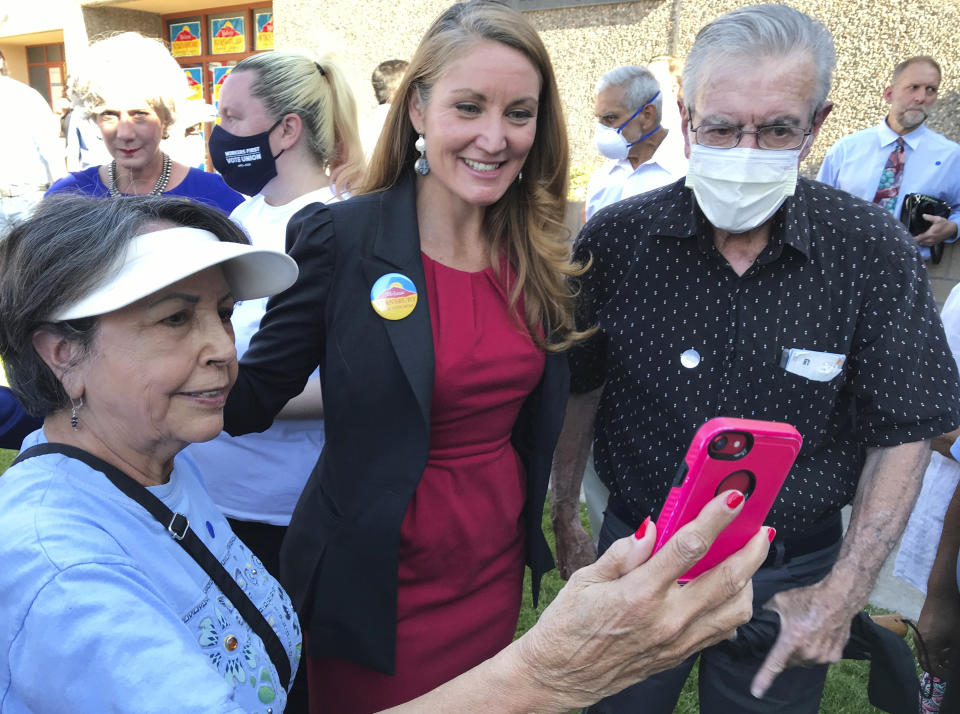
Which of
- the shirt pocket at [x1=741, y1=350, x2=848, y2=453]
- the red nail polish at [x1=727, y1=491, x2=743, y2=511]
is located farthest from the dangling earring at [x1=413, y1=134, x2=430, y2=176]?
the red nail polish at [x1=727, y1=491, x2=743, y2=511]

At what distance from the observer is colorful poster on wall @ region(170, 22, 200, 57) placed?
535 inches

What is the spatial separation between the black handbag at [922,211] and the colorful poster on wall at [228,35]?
1086cm

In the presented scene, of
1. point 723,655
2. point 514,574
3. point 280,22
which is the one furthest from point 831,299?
point 280,22

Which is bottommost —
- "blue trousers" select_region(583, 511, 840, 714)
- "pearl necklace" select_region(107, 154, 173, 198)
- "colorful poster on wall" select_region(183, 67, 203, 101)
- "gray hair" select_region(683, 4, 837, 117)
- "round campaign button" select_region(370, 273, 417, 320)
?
"colorful poster on wall" select_region(183, 67, 203, 101)

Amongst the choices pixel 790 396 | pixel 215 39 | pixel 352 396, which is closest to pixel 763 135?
pixel 790 396

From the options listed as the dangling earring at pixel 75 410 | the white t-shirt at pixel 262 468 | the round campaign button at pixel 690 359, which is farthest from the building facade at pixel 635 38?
the dangling earring at pixel 75 410

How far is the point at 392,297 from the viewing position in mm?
1771

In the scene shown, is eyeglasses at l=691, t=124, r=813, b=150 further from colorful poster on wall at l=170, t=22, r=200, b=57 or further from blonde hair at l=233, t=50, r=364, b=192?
colorful poster on wall at l=170, t=22, r=200, b=57

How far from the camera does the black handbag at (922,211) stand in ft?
17.5

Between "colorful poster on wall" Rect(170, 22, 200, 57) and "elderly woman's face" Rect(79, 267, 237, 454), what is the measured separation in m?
14.1

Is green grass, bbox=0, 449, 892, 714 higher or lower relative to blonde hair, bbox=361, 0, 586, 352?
lower

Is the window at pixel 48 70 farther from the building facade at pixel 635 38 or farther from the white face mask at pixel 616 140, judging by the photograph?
the white face mask at pixel 616 140

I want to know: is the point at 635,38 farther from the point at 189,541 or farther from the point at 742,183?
the point at 189,541

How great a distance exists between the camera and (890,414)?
176 cm
